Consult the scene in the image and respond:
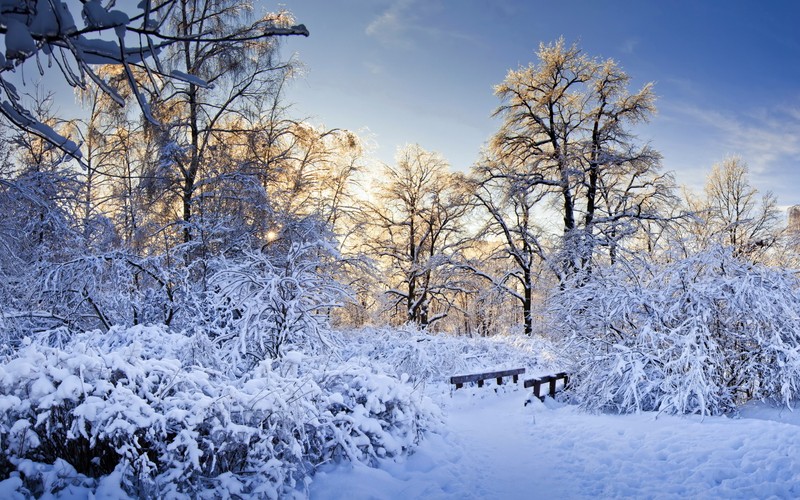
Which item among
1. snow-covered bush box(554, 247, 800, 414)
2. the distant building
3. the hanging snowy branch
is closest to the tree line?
the hanging snowy branch

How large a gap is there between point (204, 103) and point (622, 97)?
43.4 ft

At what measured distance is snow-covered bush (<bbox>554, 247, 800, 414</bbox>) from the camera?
660 cm

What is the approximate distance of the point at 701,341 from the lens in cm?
693

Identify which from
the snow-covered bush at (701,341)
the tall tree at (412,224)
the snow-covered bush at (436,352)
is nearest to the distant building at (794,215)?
the tall tree at (412,224)

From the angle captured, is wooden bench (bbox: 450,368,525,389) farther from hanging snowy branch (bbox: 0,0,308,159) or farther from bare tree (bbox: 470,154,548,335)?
hanging snowy branch (bbox: 0,0,308,159)

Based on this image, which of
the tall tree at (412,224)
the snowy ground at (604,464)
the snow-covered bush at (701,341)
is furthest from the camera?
the tall tree at (412,224)

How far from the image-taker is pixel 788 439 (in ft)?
14.9

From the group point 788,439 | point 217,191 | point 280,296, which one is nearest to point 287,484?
point 280,296

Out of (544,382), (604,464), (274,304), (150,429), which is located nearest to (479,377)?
(544,382)

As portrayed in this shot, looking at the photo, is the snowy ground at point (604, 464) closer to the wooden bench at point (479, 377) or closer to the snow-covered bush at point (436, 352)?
the wooden bench at point (479, 377)

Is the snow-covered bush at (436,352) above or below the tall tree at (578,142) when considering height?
below

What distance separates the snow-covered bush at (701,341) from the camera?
21.6ft

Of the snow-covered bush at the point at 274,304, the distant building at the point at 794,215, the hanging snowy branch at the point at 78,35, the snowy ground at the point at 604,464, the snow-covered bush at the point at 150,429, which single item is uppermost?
the distant building at the point at 794,215

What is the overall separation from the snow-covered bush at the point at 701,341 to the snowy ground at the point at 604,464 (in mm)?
523
